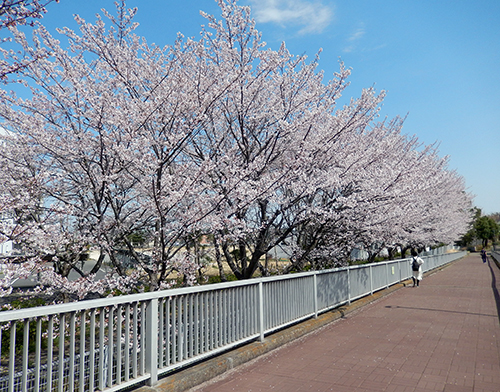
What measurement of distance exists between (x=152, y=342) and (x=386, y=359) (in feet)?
12.1

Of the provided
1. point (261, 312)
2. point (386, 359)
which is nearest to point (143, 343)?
point (261, 312)

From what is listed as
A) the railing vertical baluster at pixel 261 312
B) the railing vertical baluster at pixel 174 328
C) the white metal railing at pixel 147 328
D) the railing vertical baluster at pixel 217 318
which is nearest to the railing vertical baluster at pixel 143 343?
the white metal railing at pixel 147 328

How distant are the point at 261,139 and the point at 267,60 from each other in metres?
2.05

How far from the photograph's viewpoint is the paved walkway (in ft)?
16.2

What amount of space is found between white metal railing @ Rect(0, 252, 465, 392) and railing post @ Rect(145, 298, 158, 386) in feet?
0.04

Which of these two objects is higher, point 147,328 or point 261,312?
point 147,328

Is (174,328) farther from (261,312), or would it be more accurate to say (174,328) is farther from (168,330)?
(261,312)

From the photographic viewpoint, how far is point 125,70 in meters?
7.38

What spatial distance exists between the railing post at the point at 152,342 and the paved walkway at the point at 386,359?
28.0 inches

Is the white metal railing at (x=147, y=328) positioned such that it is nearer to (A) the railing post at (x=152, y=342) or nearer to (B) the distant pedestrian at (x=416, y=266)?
(A) the railing post at (x=152, y=342)

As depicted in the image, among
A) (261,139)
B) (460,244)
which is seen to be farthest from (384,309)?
(460,244)

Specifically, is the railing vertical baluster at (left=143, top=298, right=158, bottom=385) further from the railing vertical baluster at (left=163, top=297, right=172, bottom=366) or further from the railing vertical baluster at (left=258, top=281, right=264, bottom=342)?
the railing vertical baluster at (left=258, top=281, right=264, bottom=342)

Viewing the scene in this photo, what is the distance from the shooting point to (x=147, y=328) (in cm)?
453

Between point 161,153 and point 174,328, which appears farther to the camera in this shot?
point 161,153
